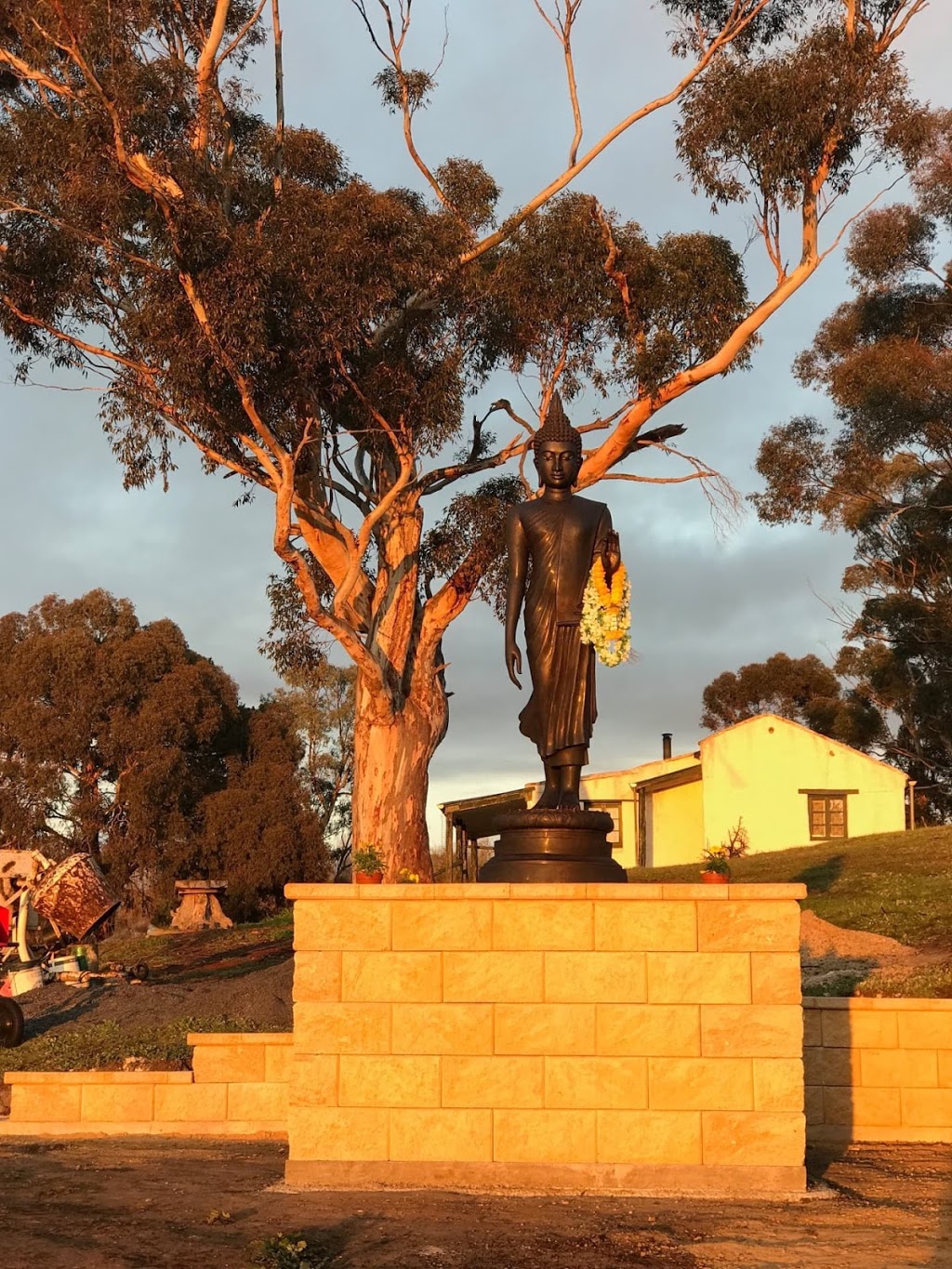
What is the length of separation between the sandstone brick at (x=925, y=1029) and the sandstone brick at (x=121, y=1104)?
5.30 meters

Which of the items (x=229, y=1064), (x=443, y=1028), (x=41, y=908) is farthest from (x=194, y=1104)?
(x=41, y=908)

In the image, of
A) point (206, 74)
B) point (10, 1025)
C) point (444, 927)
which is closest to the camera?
point (444, 927)

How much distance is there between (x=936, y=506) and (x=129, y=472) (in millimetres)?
17912

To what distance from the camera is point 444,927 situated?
26.8ft

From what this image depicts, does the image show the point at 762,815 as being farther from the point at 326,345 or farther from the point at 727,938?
the point at 727,938

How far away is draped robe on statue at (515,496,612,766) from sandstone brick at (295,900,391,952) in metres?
1.52

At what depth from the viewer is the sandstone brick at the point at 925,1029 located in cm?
994

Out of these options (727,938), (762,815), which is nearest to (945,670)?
(762,815)

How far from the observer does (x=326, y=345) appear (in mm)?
20688

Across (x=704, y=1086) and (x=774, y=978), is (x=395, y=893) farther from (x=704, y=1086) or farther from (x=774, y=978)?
(x=774, y=978)

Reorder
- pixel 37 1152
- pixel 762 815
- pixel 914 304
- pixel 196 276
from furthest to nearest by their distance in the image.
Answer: pixel 762 815 → pixel 914 304 → pixel 196 276 → pixel 37 1152

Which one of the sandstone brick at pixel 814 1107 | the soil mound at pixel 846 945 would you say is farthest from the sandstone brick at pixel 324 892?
the soil mound at pixel 846 945

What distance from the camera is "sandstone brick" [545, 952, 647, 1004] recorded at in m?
8.06

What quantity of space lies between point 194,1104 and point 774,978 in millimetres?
4580
